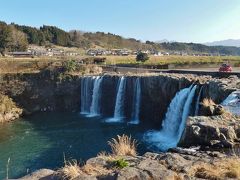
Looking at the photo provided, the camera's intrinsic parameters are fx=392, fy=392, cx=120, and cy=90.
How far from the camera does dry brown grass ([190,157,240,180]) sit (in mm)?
10750

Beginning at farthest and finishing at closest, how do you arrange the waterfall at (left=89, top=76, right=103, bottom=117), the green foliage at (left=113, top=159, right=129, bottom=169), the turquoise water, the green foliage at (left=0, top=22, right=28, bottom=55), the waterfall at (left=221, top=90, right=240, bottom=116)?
the green foliage at (left=0, top=22, right=28, bottom=55), the waterfall at (left=89, top=76, right=103, bottom=117), the turquoise water, the waterfall at (left=221, top=90, right=240, bottom=116), the green foliage at (left=113, top=159, right=129, bottom=169)

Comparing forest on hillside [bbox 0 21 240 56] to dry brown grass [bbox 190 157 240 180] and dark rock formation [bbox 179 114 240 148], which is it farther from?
dry brown grass [bbox 190 157 240 180]

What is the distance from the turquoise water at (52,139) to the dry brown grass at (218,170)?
1862 cm

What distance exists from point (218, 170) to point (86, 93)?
145 feet

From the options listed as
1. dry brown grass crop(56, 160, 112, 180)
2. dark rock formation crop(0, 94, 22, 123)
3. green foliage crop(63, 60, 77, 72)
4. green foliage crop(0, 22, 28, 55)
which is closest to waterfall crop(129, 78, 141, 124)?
green foliage crop(63, 60, 77, 72)

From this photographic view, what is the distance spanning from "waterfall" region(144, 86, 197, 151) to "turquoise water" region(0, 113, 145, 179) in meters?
1.71

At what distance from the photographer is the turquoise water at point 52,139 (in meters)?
31.2

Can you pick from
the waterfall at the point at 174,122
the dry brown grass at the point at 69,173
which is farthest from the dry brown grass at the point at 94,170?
the waterfall at the point at 174,122

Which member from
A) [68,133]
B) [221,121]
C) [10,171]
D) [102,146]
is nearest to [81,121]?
[68,133]

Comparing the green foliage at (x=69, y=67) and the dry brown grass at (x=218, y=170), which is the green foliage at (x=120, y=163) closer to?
the dry brown grass at (x=218, y=170)

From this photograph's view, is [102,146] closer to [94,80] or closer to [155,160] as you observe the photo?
[94,80]

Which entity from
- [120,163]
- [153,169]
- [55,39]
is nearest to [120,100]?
[120,163]

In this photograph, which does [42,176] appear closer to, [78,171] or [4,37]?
[78,171]

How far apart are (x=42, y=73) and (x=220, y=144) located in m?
45.3
